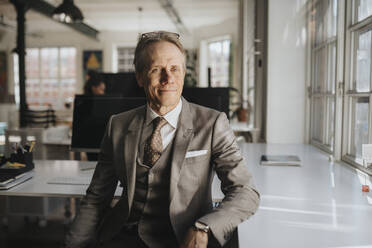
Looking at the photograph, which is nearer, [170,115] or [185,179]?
[185,179]

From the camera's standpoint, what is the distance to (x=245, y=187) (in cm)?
130

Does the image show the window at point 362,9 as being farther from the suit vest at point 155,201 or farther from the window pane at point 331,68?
the suit vest at point 155,201

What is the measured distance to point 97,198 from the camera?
1495 mm

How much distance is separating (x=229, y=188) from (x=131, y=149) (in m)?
0.41

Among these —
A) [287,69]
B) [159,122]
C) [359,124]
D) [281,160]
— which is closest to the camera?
[159,122]

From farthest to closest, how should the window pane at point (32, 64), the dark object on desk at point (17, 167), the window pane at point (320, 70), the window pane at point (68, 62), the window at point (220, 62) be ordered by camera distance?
the window pane at point (32, 64)
the window pane at point (68, 62)
the window at point (220, 62)
the window pane at point (320, 70)
the dark object on desk at point (17, 167)

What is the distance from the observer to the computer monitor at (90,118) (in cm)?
234

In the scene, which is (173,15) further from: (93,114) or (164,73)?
(164,73)

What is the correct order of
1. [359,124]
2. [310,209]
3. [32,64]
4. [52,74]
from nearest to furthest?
[310,209]
[359,124]
[52,74]
[32,64]

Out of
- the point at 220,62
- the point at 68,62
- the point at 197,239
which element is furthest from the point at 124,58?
the point at 197,239

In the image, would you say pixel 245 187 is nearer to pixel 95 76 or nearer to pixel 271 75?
pixel 271 75

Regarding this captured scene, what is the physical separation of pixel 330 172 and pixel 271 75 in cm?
159

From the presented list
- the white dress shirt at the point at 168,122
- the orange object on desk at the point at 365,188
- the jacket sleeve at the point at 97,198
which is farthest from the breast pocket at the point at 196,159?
the orange object on desk at the point at 365,188

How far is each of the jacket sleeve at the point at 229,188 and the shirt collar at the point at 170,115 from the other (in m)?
0.17
